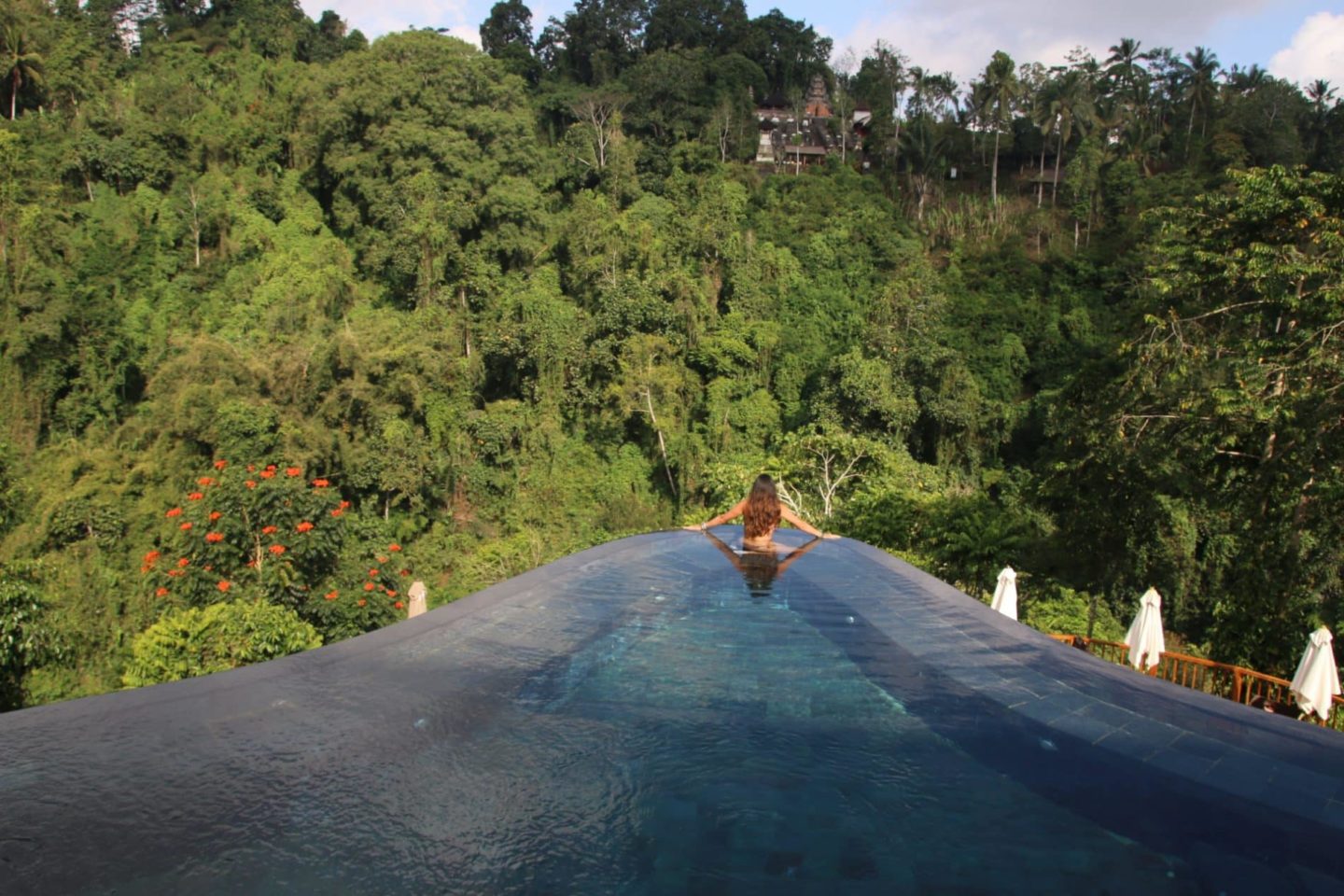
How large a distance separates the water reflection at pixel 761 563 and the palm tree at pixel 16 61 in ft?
77.7

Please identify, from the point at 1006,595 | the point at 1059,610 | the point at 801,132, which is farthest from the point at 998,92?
the point at 1006,595

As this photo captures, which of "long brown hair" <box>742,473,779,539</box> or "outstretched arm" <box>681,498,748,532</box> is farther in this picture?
"outstretched arm" <box>681,498,748,532</box>

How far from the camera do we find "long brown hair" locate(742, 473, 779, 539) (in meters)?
4.59

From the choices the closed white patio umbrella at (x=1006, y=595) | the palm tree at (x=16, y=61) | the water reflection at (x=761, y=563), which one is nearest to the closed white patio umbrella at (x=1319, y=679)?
the closed white patio umbrella at (x=1006, y=595)

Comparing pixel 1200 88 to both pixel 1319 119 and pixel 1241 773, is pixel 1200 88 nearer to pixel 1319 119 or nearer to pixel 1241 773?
pixel 1319 119

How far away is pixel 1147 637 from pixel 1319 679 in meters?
0.94

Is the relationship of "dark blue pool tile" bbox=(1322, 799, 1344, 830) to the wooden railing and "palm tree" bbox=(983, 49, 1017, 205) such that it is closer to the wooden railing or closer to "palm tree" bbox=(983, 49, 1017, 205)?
the wooden railing

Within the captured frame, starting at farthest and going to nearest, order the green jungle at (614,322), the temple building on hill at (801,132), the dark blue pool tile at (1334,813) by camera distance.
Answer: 1. the temple building on hill at (801,132)
2. the green jungle at (614,322)
3. the dark blue pool tile at (1334,813)

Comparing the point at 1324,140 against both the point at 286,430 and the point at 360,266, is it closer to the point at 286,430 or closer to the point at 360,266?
the point at 360,266

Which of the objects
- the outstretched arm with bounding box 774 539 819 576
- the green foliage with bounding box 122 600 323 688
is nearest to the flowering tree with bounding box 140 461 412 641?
the green foliage with bounding box 122 600 323 688

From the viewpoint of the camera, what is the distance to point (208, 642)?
198 inches

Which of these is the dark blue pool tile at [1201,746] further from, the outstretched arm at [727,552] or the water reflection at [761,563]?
the outstretched arm at [727,552]

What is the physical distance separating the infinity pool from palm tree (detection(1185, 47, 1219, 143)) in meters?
26.3

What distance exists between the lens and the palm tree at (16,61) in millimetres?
20812
